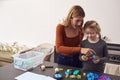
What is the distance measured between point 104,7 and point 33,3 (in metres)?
1.22

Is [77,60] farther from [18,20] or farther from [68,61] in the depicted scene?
[18,20]

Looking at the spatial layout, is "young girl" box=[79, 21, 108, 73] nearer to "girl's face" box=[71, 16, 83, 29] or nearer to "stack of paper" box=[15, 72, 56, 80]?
"girl's face" box=[71, 16, 83, 29]

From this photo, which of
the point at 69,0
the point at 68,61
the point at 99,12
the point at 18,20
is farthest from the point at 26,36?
the point at 68,61

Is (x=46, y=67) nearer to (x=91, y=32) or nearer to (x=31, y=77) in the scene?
(x=31, y=77)

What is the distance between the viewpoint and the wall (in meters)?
2.70

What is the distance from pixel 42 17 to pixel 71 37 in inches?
54.5

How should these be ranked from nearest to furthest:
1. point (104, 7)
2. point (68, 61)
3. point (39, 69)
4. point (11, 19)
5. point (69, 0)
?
point (39, 69) < point (68, 61) < point (104, 7) < point (69, 0) < point (11, 19)

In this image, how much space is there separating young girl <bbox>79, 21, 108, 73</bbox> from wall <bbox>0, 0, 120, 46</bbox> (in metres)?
0.95

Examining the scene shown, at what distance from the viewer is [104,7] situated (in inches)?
106

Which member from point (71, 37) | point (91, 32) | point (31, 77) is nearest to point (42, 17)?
point (71, 37)

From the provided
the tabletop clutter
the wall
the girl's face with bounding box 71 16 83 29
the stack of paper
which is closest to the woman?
the girl's face with bounding box 71 16 83 29

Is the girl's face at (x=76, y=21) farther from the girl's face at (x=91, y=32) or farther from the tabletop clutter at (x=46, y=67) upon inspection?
the tabletop clutter at (x=46, y=67)

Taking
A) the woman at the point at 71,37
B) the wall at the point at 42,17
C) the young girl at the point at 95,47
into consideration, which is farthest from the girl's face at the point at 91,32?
the wall at the point at 42,17

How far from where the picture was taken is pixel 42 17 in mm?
3191
